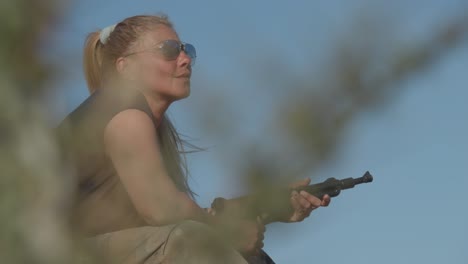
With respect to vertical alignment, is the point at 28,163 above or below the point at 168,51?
below

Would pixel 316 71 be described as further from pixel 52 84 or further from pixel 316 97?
pixel 52 84

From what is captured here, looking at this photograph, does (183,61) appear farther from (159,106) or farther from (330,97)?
(330,97)

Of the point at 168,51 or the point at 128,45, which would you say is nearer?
the point at 168,51

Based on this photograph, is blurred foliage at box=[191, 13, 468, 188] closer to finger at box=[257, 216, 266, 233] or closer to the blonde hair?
finger at box=[257, 216, 266, 233]

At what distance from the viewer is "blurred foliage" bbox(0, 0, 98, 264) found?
394mm

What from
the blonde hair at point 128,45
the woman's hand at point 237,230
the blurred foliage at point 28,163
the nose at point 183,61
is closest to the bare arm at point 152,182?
the woman's hand at point 237,230

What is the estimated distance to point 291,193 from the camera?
1.49 ft

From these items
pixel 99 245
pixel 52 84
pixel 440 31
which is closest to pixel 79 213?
pixel 99 245

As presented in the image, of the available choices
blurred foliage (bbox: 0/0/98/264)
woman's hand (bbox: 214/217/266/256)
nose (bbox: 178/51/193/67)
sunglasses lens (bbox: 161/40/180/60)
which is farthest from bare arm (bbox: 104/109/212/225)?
nose (bbox: 178/51/193/67)

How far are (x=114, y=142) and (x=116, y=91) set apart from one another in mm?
313

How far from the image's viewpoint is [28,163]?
40 centimetres

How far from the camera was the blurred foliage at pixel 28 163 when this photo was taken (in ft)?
1.29

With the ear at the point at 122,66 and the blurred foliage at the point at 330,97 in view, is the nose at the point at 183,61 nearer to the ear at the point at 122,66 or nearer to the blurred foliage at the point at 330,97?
the ear at the point at 122,66

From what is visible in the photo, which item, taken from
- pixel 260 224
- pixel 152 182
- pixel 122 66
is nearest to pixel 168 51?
pixel 122 66
